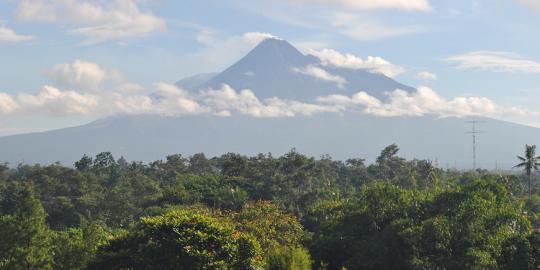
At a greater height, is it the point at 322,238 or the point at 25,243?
the point at 25,243

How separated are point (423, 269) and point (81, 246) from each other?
67.4 feet

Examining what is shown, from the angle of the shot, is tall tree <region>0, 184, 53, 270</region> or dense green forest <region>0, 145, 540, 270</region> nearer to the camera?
dense green forest <region>0, 145, 540, 270</region>

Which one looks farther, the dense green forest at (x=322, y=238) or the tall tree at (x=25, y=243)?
the tall tree at (x=25, y=243)

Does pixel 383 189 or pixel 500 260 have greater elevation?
pixel 383 189

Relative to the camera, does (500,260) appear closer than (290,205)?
Yes

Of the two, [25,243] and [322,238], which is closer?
[25,243]

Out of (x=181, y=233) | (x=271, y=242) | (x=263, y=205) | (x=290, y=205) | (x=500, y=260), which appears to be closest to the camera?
(x=181, y=233)

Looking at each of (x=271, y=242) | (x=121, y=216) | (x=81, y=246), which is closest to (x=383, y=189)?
(x=271, y=242)

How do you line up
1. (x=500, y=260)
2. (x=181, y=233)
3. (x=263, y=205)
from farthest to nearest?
(x=263, y=205), (x=500, y=260), (x=181, y=233)

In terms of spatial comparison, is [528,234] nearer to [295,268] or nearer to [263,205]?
[295,268]

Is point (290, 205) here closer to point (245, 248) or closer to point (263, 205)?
point (263, 205)

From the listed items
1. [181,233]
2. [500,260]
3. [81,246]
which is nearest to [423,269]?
[500,260]

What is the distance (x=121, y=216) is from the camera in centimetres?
6812

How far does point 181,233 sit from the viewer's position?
30531mm
